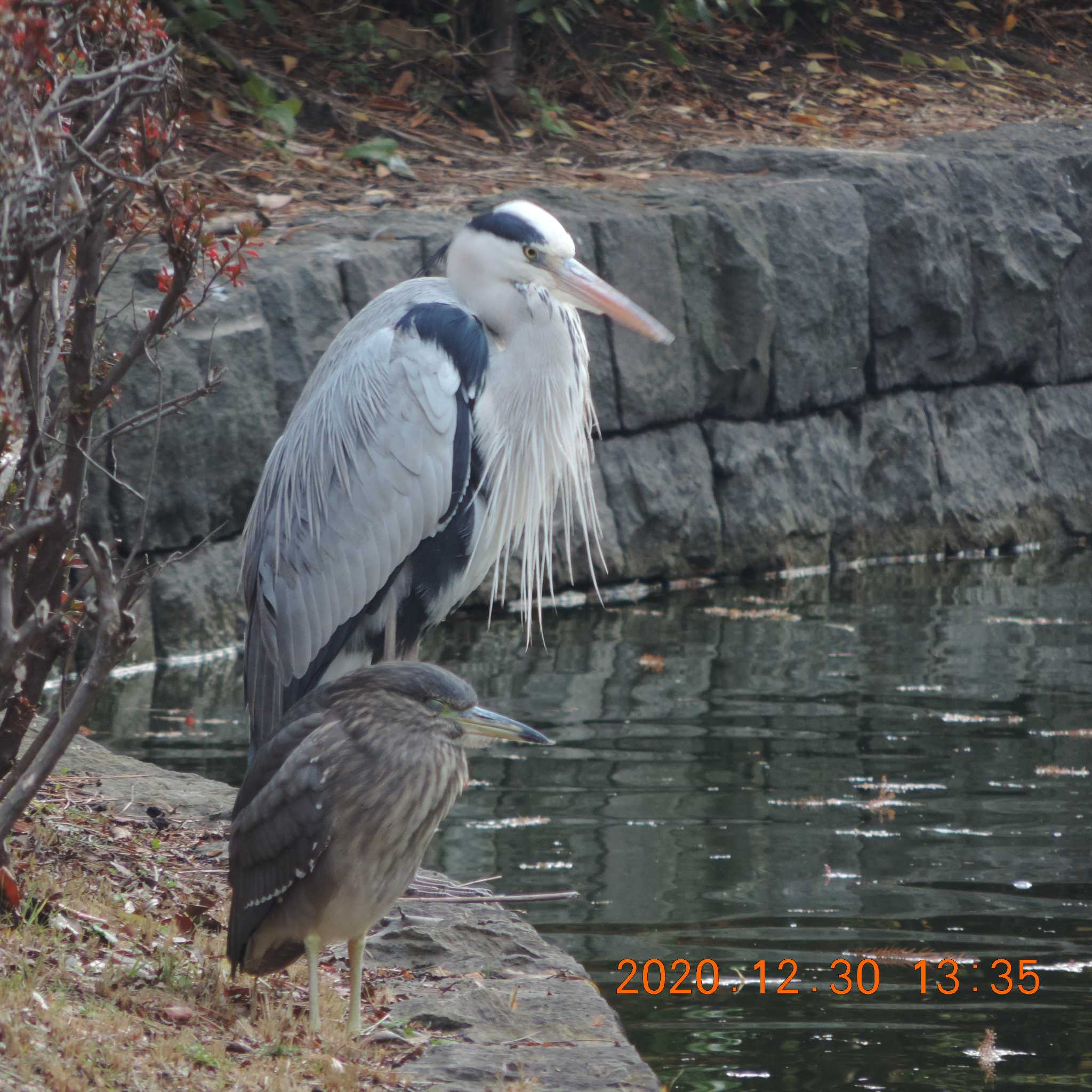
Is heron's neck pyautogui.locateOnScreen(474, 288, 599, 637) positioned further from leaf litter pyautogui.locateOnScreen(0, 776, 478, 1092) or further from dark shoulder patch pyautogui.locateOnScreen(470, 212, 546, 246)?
leaf litter pyautogui.locateOnScreen(0, 776, 478, 1092)

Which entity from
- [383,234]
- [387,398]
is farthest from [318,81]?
[387,398]

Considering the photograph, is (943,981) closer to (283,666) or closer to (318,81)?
(283,666)

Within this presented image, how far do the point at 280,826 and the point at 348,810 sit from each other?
0.16 m

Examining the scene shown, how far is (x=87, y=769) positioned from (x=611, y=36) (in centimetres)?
802

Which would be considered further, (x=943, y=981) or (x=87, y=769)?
(x=87, y=769)

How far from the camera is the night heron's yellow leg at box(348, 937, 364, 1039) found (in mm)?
3209

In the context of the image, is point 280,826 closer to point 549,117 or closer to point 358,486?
point 358,486

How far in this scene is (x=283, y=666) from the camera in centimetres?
466

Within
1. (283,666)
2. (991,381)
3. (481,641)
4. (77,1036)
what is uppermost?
(77,1036)

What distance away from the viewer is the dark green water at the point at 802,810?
13.0 feet

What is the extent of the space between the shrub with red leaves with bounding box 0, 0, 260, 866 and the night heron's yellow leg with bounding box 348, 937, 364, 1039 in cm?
72

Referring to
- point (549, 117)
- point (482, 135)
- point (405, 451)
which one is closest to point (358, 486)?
point (405, 451)

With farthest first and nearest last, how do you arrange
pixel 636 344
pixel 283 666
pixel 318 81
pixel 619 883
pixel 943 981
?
pixel 318 81 → pixel 636 344 → pixel 619 883 → pixel 283 666 → pixel 943 981
